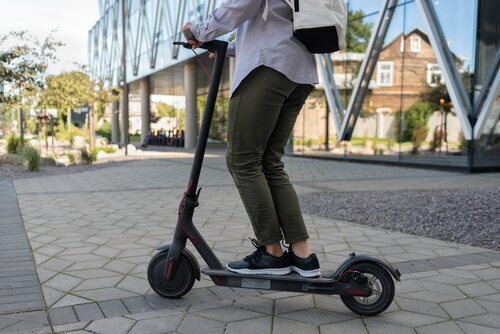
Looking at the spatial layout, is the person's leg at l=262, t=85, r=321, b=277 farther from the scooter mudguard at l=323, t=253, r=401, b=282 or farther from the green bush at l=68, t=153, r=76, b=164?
the green bush at l=68, t=153, r=76, b=164

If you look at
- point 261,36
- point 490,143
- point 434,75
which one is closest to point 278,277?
point 261,36

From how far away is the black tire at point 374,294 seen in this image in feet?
7.88

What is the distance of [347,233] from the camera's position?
4.54 meters

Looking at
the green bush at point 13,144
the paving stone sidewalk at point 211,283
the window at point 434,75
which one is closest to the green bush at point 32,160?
the green bush at point 13,144

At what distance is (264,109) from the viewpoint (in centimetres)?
243

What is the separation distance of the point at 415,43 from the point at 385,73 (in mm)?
1363

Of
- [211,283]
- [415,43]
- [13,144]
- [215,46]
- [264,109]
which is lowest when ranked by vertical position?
[211,283]

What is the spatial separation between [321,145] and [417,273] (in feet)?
48.7

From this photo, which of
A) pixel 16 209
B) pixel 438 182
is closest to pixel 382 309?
pixel 16 209

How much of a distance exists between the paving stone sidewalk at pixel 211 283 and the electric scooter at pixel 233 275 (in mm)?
86

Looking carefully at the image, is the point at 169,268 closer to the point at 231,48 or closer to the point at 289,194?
the point at 289,194

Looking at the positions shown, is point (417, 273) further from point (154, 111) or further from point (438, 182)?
point (154, 111)

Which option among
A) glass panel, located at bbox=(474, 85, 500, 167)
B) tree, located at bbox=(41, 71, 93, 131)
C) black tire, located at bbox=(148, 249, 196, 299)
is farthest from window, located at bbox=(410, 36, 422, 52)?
tree, located at bbox=(41, 71, 93, 131)

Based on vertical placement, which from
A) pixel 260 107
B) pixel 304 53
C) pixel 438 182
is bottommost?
pixel 438 182
